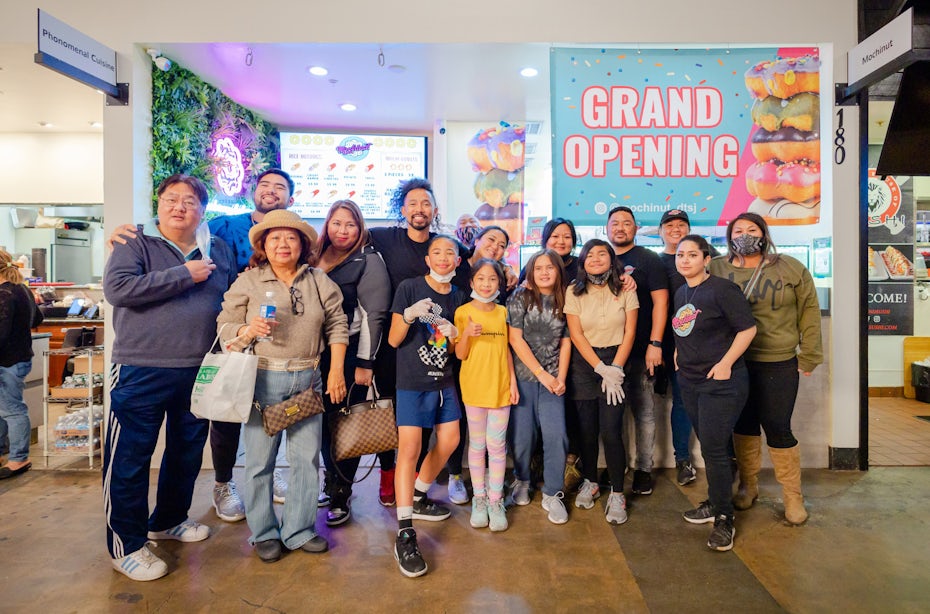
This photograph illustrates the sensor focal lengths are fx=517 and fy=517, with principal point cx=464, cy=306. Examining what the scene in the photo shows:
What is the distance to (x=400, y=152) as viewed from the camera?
670cm

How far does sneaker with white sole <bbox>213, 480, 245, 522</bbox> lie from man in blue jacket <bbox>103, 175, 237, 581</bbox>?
58 cm

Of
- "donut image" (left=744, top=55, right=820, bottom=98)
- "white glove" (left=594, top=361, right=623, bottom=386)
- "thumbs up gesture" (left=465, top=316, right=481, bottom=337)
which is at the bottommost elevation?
"white glove" (left=594, top=361, right=623, bottom=386)

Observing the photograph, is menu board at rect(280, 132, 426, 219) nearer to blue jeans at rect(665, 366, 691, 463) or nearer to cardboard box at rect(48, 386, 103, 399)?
cardboard box at rect(48, 386, 103, 399)

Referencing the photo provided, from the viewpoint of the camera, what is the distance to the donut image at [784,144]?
392 centimetres

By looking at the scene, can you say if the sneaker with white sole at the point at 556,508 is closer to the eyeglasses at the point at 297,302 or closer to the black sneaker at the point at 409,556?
the black sneaker at the point at 409,556

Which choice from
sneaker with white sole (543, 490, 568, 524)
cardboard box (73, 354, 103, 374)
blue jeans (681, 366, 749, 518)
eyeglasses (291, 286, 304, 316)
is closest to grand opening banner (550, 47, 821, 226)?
blue jeans (681, 366, 749, 518)

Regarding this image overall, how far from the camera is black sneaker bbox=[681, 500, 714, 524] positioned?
3.03 metres

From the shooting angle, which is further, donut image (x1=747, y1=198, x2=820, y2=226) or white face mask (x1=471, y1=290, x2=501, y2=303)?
donut image (x1=747, y1=198, x2=820, y2=226)

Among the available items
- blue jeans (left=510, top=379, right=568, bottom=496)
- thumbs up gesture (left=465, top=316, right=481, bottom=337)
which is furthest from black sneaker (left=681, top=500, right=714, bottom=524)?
thumbs up gesture (left=465, top=316, right=481, bottom=337)

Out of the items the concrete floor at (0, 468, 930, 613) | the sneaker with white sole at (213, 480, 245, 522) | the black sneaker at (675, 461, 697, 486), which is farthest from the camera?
the black sneaker at (675, 461, 697, 486)

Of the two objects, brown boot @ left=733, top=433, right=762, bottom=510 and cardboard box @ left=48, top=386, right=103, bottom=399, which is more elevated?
cardboard box @ left=48, top=386, right=103, bottom=399

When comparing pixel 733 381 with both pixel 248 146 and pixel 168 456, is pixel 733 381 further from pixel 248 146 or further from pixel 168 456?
pixel 248 146

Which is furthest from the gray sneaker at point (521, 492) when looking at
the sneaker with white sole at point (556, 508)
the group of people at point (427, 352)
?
the sneaker with white sole at point (556, 508)

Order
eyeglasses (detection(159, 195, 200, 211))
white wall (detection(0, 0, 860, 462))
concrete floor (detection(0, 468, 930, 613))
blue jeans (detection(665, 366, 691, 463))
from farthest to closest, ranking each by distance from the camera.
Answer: white wall (detection(0, 0, 860, 462))
blue jeans (detection(665, 366, 691, 463))
eyeglasses (detection(159, 195, 200, 211))
concrete floor (detection(0, 468, 930, 613))
